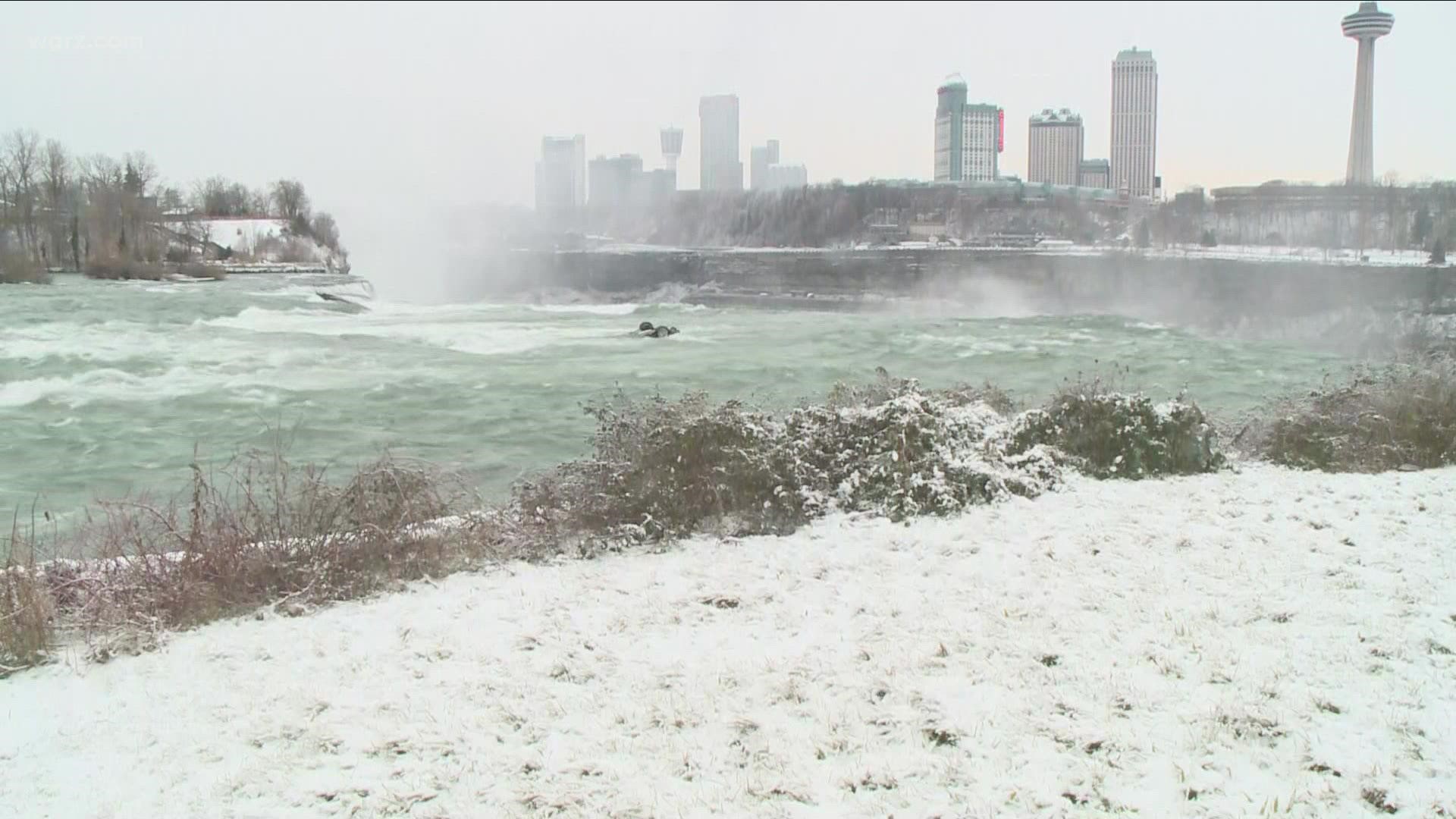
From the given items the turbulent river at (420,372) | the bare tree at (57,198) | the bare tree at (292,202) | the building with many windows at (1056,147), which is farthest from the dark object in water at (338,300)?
A: the building with many windows at (1056,147)

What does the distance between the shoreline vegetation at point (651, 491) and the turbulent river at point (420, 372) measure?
276cm

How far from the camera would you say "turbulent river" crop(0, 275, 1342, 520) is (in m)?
16.6

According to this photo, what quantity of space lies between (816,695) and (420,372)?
893 inches

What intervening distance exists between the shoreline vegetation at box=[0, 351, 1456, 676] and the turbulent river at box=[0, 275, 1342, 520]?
2.76 metres

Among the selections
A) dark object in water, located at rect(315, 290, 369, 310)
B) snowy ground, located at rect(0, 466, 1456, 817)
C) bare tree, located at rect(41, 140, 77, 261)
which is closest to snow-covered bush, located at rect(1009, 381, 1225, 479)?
snowy ground, located at rect(0, 466, 1456, 817)

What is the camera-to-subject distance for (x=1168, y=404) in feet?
36.8

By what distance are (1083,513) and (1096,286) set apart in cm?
5475

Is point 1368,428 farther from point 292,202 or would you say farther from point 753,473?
point 292,202

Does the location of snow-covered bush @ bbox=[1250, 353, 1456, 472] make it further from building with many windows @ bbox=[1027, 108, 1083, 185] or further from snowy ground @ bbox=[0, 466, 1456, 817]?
building with many windows @ bbox=[1027, 108, 1083, 185]

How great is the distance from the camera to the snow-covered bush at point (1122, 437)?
10625 millimetres

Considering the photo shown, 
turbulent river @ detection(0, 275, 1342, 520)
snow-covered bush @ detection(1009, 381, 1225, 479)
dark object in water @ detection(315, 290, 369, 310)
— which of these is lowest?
turbulent river @ detection(0, 275, 1342, 520)

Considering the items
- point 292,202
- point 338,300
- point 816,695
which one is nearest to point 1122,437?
point 816,695

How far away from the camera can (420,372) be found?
1045 inches

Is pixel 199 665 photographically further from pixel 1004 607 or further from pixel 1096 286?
pixel 1096 286
